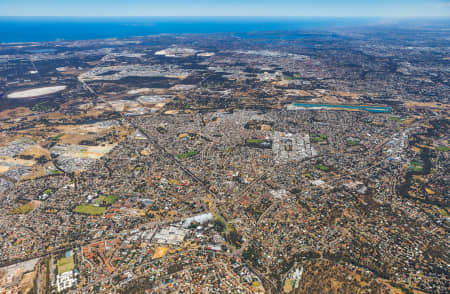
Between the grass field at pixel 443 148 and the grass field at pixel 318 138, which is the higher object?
the grass field at pixel 318 138

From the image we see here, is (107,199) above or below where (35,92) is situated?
below

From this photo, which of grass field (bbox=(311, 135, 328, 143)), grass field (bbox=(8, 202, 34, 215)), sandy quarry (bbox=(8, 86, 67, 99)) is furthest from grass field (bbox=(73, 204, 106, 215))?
sandy quarry (bbox=(8, 86, 67, 99))

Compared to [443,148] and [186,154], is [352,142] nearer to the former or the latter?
[443,148]

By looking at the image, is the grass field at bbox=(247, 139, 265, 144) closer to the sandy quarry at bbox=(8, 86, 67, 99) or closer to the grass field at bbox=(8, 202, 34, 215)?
the grass field at bbox=(8, 202, 34, 215)

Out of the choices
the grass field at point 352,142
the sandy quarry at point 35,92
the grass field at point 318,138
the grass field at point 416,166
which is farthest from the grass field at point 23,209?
the sandy quarry at point 35,92

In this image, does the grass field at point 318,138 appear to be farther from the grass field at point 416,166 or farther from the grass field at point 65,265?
the grass field at point 65,265

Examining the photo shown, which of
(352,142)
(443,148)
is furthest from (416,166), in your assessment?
(443,148)

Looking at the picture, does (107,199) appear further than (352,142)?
No

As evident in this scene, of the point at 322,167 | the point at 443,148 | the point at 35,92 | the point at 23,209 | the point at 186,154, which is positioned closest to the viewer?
the point at 23,209
